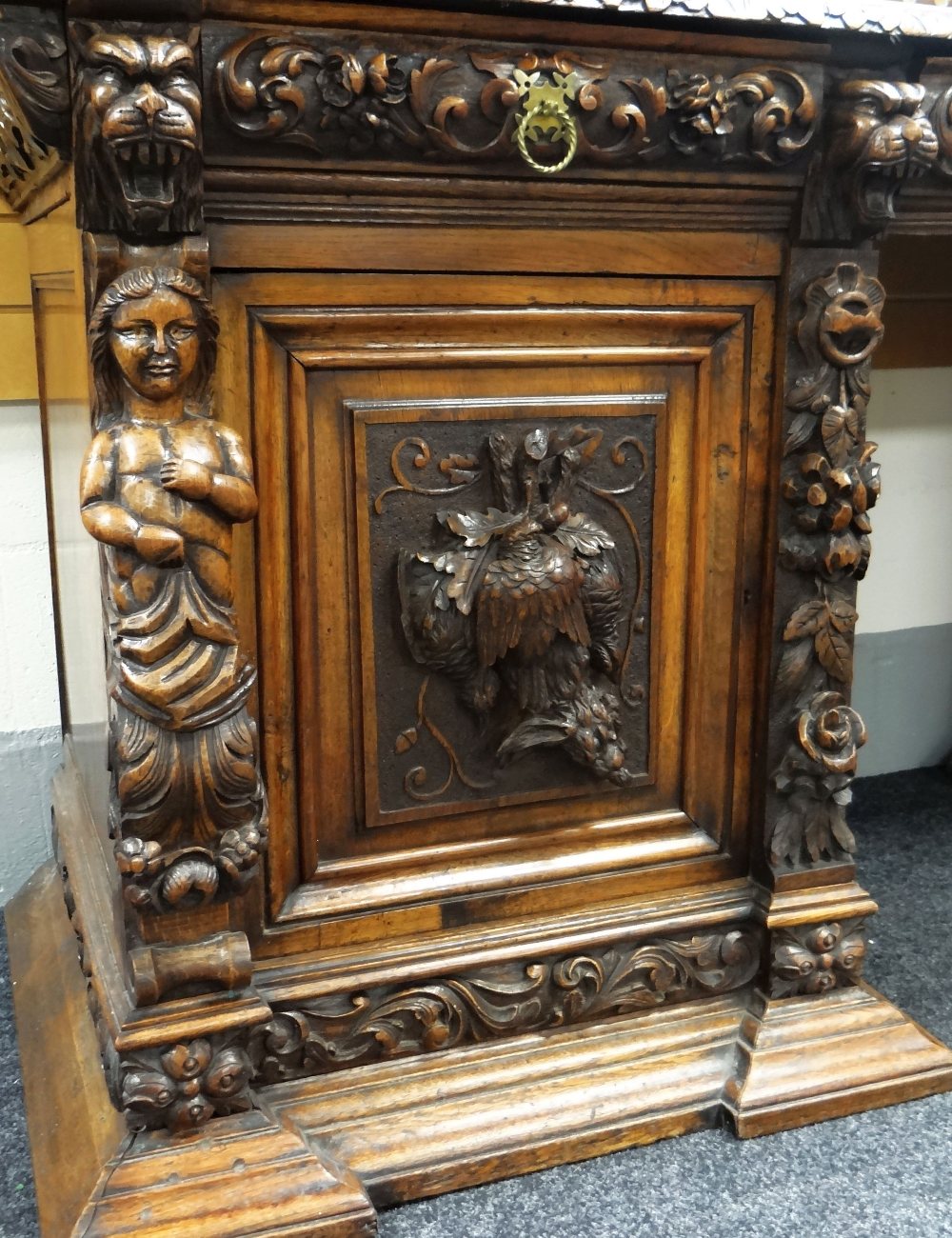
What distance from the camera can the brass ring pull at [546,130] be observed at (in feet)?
3.51

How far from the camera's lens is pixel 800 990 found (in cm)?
135

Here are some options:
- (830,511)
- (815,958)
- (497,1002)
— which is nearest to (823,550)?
(830,511)

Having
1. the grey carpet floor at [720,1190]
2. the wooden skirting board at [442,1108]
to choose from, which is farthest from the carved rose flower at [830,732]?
the grey carpet floor at [720,1190]

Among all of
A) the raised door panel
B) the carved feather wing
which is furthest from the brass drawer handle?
the carved feather wing

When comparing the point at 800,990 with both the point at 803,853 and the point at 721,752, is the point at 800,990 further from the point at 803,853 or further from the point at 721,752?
the point at 721,752

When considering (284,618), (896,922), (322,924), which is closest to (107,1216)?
(322,924)

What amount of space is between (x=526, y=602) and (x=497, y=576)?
0.04 meters

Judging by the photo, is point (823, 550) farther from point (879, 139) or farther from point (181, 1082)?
point (181, 1082)

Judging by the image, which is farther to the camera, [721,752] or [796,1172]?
[721,752]

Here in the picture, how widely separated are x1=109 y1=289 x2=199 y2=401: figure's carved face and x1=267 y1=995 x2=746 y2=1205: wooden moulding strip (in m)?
0.69

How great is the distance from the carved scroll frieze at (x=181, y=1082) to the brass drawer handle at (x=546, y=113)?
0.85 m

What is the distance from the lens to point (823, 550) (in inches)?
49.8

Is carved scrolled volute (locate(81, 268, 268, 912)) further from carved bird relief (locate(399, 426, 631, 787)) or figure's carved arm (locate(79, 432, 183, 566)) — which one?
carved bird relief (locate(399, 426, 631, 787))

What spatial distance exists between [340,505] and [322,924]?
1.34 feet
